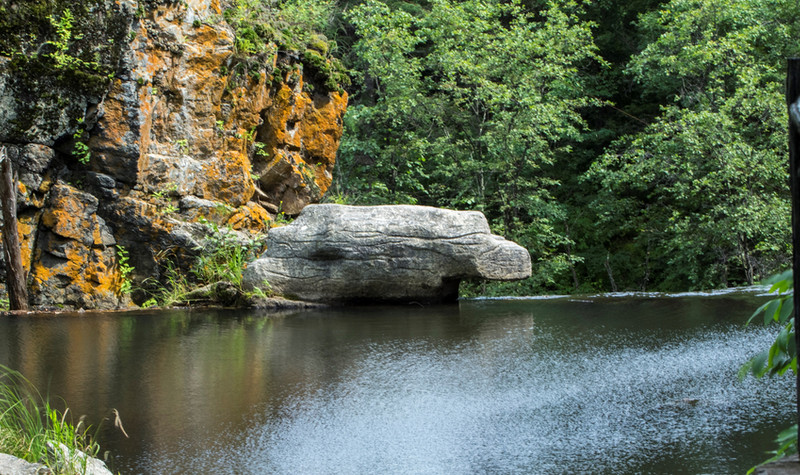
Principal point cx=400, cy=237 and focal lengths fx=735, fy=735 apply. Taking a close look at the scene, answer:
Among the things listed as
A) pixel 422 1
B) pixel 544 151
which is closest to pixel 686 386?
pixel 544 151

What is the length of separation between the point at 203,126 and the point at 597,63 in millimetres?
10915

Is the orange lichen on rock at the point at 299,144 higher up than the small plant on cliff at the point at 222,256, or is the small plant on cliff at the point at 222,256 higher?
the orange lichen on rock at the point at 299,144

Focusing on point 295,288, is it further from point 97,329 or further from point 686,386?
point 686,386

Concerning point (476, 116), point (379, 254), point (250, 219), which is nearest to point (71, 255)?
point (250, 219)

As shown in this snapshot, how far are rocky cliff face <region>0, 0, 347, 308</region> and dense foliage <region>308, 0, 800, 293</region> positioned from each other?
3533 millimetres

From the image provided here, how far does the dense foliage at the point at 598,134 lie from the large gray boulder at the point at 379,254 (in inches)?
180

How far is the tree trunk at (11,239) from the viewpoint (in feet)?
34.4

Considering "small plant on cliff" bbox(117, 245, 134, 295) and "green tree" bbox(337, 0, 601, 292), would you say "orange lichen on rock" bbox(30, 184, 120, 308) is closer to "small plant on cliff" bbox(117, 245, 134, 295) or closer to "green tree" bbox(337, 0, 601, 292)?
"small plant on cliff" bbox(117, 245, 134, 295)

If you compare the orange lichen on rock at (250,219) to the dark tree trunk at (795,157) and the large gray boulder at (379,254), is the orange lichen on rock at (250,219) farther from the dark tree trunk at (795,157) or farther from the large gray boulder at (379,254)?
the dark tree trunk at (795,157)

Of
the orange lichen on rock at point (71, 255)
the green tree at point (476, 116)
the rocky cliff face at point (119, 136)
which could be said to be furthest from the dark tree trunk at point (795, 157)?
the green tree at point (476, 116)

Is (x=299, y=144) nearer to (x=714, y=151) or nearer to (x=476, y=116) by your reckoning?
(x=476, y=116)

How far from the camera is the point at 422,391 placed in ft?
18.9

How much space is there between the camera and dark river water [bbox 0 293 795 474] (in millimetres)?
4293

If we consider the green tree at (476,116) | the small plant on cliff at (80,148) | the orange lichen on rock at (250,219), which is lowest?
the orange lichen on rock at (250,219)
